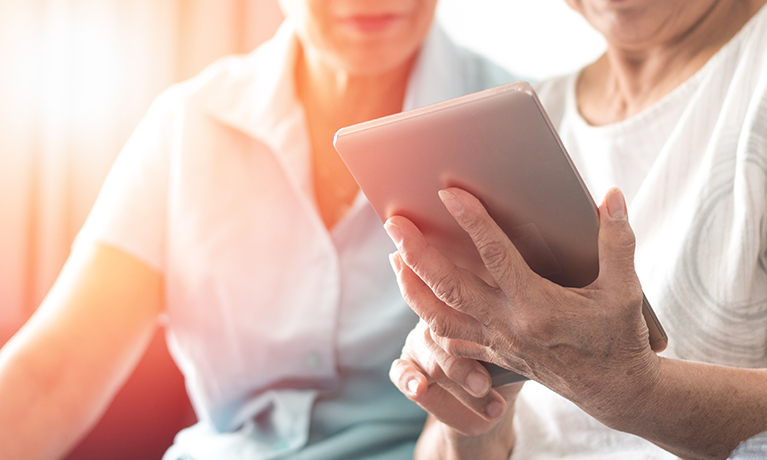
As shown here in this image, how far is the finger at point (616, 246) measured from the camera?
1.73 feet

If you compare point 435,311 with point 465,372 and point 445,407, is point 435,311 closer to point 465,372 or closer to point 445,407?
point 465,372

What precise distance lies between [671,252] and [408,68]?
2.06 ft

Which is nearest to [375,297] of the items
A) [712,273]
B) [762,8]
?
[712,273]

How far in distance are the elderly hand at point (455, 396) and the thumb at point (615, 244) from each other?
0.64 ft

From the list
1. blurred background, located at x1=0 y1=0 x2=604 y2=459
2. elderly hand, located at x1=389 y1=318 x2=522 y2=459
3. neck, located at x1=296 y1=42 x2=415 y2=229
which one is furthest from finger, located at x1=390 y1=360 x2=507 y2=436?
blurred background, located at x1=0 y1=0 x2=604 y2=459

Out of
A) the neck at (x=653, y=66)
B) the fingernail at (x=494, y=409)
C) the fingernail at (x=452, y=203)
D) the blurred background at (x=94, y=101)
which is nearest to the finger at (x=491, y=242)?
the fingernail at (x=452, y=203)

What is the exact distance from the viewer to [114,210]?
1067 millimetres

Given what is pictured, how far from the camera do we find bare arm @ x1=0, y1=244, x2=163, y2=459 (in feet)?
3.03

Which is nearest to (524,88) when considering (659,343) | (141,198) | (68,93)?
(659,343)

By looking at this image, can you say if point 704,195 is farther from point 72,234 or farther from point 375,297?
point 72,234

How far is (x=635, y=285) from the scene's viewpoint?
0.53 metres

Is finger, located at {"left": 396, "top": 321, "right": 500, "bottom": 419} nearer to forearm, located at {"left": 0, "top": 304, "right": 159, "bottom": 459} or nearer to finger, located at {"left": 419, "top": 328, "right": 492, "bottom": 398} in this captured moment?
finger, located at {"left": 419, "top": 328, "right": 492, "bottom": 398}

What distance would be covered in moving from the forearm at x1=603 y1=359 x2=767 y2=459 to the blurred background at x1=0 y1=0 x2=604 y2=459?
846 millimetres

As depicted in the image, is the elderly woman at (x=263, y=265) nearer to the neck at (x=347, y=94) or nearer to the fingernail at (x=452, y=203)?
the neck at (x=347, y=94)
